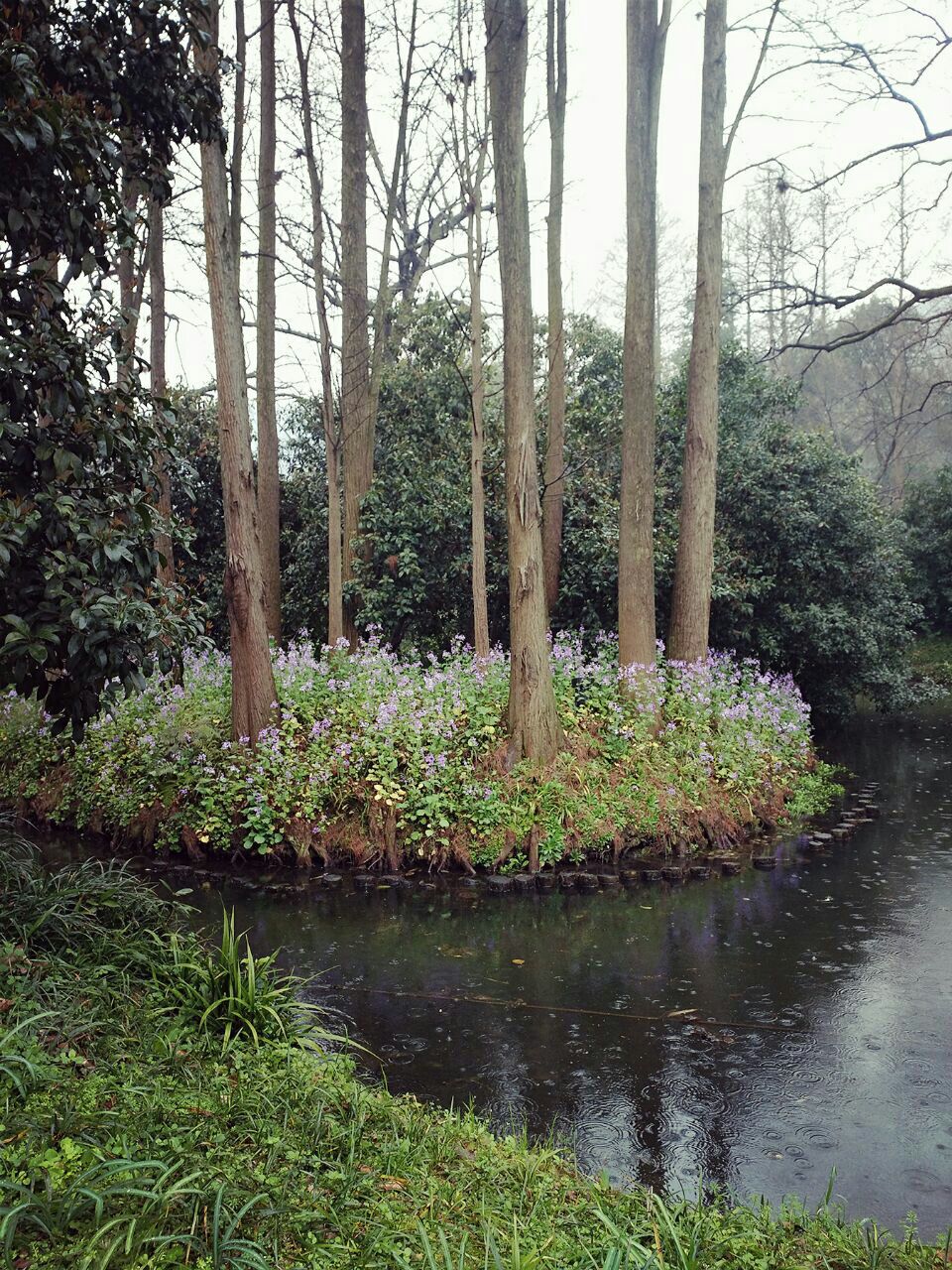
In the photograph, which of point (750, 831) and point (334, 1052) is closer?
point (334, 1052)

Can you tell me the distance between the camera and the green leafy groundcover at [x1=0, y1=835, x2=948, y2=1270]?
2.46m

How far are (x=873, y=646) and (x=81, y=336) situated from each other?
1144 cm

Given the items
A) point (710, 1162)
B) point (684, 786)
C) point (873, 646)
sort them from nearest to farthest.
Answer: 1. point (710, 1162)
2. point (684, 786)
3. point (873, 646)

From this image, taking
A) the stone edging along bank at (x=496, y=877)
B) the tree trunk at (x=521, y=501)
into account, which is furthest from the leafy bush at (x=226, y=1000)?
the tree trunk at (x=521, y=501)

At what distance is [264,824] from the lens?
820 centimetres

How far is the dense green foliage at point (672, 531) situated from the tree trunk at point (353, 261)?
1.91 feet

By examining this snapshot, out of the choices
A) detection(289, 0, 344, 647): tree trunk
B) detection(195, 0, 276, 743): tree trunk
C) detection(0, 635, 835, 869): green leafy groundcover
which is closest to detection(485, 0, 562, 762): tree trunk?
detection(0, 635, 835, 869): green leafy groundcover

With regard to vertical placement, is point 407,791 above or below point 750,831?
above

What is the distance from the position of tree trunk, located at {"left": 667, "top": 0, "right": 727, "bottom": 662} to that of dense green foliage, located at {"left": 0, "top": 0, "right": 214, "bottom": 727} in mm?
6639

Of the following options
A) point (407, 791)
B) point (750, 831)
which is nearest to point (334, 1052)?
point (407, 791)

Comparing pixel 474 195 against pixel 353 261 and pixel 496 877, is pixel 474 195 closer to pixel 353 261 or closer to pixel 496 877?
pixel 353 261

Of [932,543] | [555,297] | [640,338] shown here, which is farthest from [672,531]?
[932,543]

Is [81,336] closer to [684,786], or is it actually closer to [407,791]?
[407,791]

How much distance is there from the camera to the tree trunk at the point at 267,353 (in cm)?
1226
